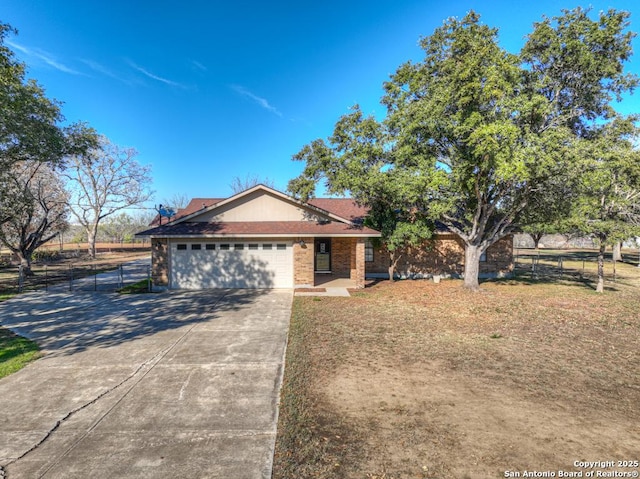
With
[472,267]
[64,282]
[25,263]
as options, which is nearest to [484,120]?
[472,267]

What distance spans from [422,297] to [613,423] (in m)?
8.39

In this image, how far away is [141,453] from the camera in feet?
11.9

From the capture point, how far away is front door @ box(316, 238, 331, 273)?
61.1 ft

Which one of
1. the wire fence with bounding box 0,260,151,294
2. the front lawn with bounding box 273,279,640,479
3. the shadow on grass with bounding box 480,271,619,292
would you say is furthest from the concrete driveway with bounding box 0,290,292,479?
the shadow on grass with bounding box 480,271,619,292

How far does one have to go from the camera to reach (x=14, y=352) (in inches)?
265

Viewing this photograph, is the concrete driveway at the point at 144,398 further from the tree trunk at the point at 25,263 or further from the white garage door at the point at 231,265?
the tree trunk at the point at 25,263

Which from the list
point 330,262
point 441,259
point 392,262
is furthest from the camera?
point 330,262

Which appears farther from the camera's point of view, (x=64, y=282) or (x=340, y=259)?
(x=340, y=259)

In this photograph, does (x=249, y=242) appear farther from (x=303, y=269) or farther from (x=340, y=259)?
(x=340, y=259)

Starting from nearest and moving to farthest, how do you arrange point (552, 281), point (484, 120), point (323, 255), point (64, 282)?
1. point (484, 120)
2. point (64, 282)
3. point (552, 281)
4. point (323, 255)

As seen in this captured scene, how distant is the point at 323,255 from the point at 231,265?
20.1 feet

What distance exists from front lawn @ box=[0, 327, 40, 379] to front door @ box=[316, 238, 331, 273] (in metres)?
13.2

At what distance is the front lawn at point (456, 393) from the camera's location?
3471 mm

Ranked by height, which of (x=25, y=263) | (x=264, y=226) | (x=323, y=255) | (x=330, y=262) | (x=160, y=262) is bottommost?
(x=25, y=263)
